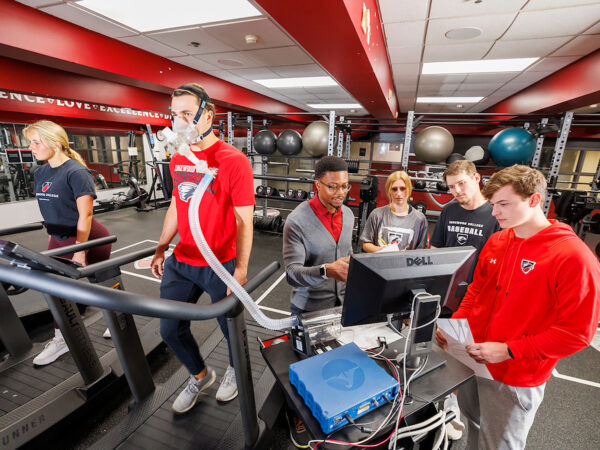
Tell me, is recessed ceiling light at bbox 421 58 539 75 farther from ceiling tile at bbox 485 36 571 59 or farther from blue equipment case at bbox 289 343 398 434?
blue equipment case at bbox 289 343 398 434

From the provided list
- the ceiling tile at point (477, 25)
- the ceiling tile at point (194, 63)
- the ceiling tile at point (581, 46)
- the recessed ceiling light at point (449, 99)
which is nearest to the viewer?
the ceiling tile at point (477, 25)

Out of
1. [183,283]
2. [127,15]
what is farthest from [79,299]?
[127,15]

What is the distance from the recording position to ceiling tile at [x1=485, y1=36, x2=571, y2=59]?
327 cm

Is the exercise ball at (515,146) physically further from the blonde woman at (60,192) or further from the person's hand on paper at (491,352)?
the blonde woman at (60,192)

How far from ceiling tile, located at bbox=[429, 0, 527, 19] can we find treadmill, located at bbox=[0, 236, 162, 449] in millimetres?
3355

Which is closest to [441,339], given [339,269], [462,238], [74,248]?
[339,269]

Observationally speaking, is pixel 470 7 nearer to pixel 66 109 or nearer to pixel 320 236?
pixel 320 236

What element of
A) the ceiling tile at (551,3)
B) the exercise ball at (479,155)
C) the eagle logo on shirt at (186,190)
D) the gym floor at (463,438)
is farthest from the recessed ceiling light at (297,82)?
the eagle logo on shirt at (186,190)

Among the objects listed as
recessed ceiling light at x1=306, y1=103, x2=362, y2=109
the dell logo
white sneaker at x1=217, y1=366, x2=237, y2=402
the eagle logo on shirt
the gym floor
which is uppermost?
recessed ceiling light at x1=306, y1=103, x2=362, y2=109

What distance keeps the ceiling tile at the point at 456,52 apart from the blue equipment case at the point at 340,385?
415cm

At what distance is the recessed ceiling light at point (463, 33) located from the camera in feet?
10.0

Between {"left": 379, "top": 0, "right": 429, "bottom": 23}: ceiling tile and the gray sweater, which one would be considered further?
{"left": 379, "top": 0, "right": 429, "bottom": 23}: ceiling tile

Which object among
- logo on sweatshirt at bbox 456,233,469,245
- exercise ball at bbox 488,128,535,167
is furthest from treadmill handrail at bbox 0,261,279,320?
exercise ball at bbox 488,128,535,167

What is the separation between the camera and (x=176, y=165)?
1.47 meters
